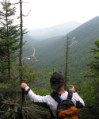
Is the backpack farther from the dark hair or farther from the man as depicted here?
the dark hair

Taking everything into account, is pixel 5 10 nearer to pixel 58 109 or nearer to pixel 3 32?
pixel 3 32

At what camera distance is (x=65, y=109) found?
4.80 metres

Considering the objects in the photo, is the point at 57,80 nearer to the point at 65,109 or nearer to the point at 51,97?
the point at 51,97

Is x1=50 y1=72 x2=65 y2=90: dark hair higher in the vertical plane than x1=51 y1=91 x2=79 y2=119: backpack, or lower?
higher

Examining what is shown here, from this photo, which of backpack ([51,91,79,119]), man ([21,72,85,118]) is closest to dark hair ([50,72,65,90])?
man ([21,72,85,118])

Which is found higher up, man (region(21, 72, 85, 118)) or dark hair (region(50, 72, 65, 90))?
dark hair (region(50, 72, 65, 90))

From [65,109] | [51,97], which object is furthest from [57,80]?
[65,109]

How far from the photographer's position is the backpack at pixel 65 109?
15.6ft

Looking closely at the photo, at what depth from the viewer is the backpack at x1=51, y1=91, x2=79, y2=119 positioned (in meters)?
4.77

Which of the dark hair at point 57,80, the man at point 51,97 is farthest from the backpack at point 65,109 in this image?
the dark hair at point 57,80

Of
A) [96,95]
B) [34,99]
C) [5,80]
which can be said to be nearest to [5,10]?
[5,80]

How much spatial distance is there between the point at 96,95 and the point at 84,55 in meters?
164

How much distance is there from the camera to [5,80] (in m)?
26.2

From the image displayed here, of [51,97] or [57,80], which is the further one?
[51,97]
